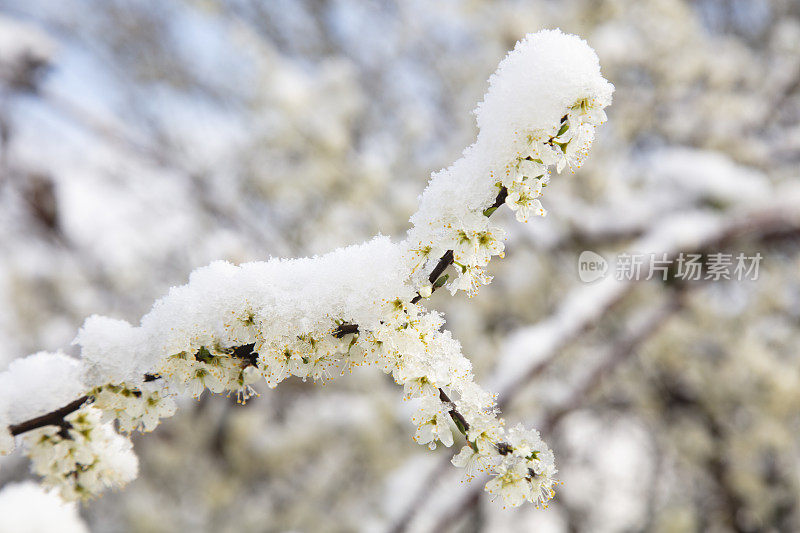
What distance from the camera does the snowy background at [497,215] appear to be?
156 inches

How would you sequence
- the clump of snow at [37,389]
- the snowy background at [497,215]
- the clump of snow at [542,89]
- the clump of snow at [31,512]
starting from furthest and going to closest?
the snowy background at [497,215]
the clump of snow at [31,512]
the clump of snow at [37,389]
the clump of snow at [542,89]

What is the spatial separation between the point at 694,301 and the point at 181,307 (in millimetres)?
4402

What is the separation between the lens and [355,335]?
3.20 ft

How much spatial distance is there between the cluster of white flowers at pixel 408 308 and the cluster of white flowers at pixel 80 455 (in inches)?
5.7

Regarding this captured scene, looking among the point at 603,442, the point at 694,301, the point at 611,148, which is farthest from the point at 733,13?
the point at 603,442

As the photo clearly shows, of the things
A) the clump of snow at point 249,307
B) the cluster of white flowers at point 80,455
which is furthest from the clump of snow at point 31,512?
the clump of snow at point 249,307

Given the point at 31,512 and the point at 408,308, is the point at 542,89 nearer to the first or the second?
the point at 408,308

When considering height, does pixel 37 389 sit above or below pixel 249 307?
below

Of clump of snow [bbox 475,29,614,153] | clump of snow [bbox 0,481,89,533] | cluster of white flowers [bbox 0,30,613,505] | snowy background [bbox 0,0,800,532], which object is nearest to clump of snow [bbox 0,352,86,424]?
cluster of white flowers [bbox 0,30,613,505]

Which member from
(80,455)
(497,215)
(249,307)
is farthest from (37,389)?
(497,215)

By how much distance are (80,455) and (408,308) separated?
74cm

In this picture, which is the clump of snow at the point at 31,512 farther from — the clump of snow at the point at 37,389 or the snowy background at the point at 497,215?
the snowy background at the point at 497,215

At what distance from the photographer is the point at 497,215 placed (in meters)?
4.29

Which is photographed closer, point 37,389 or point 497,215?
point 37,389
